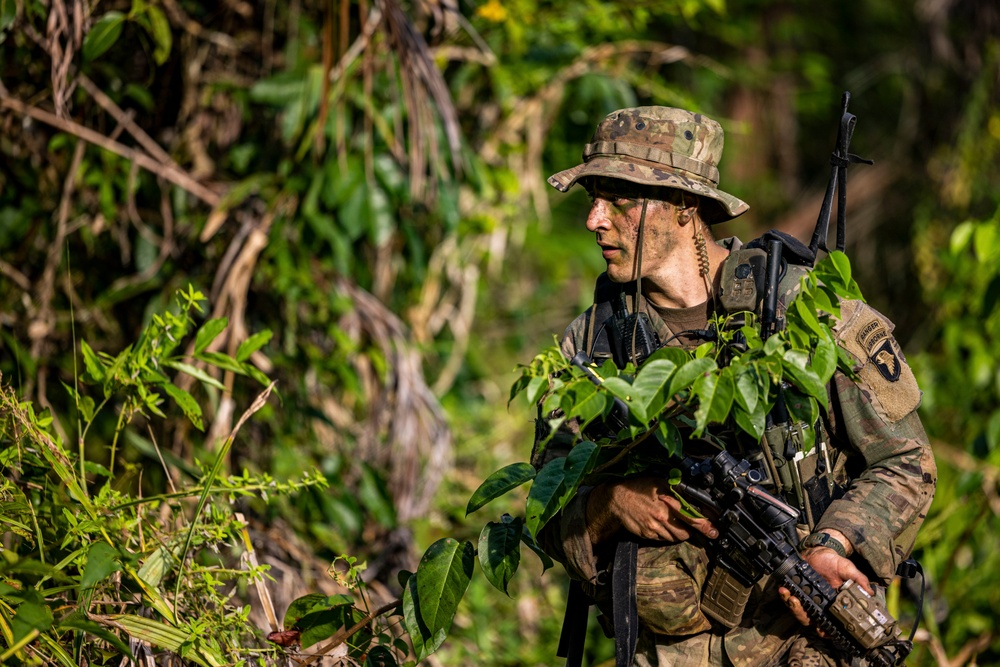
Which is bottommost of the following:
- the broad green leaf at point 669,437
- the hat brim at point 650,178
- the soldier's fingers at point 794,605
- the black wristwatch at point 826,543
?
the soldier's fingers at point 794,605

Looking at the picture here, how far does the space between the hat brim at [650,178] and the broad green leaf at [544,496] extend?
0.70m

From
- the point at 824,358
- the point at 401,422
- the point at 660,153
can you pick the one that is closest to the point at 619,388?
the point at 824,358

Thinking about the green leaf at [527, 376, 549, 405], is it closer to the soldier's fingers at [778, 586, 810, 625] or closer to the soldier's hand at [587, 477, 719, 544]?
the soldier's hand at [587, 477, 719, 544]

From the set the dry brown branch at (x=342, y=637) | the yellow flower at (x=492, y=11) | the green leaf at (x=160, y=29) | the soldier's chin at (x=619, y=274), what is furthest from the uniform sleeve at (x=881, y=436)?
the green leaf at (x=160, y=29)

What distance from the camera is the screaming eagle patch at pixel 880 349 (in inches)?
89.3

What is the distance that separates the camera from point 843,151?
244cm

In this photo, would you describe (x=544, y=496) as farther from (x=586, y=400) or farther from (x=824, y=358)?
(x=824, y=358)

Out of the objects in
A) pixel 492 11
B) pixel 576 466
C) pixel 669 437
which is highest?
pixel 492 11

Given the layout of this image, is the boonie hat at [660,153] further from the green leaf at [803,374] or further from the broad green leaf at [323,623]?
the broad green leaf at [323,623]

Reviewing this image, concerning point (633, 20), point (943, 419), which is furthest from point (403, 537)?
point (943, 419)

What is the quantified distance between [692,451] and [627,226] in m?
0.58

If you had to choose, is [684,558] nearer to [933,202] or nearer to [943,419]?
[943,419]

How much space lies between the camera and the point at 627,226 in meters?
2.51

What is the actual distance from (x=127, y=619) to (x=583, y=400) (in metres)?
1.15
